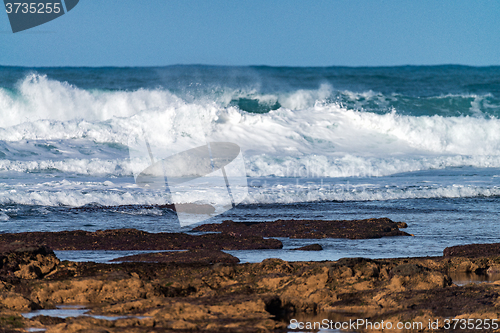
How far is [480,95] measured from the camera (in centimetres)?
2953

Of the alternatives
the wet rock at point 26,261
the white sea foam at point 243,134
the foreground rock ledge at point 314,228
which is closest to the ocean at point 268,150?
the white sea foam at point 243,134

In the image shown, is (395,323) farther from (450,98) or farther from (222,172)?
(450,98)

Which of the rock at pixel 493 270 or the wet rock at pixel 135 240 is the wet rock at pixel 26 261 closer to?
the wet rock at pixel 135 240

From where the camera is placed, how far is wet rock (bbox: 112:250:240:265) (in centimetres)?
591

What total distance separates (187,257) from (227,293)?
5.24 ft

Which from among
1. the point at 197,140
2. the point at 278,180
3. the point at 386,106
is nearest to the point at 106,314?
the point at 278,180

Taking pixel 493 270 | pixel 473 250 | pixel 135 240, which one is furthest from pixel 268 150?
pixel 493 270

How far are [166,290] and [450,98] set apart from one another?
2638 centimetres

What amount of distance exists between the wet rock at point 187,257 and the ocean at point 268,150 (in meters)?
0.29

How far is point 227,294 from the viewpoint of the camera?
14.8 feet

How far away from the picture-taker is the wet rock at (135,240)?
6.93 m

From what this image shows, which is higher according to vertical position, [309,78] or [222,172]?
[309,78]

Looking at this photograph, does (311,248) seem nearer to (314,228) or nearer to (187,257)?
(314,228)

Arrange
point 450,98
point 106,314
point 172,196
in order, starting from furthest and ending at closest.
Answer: point 450,98 → point 172,196 → point 106,314
